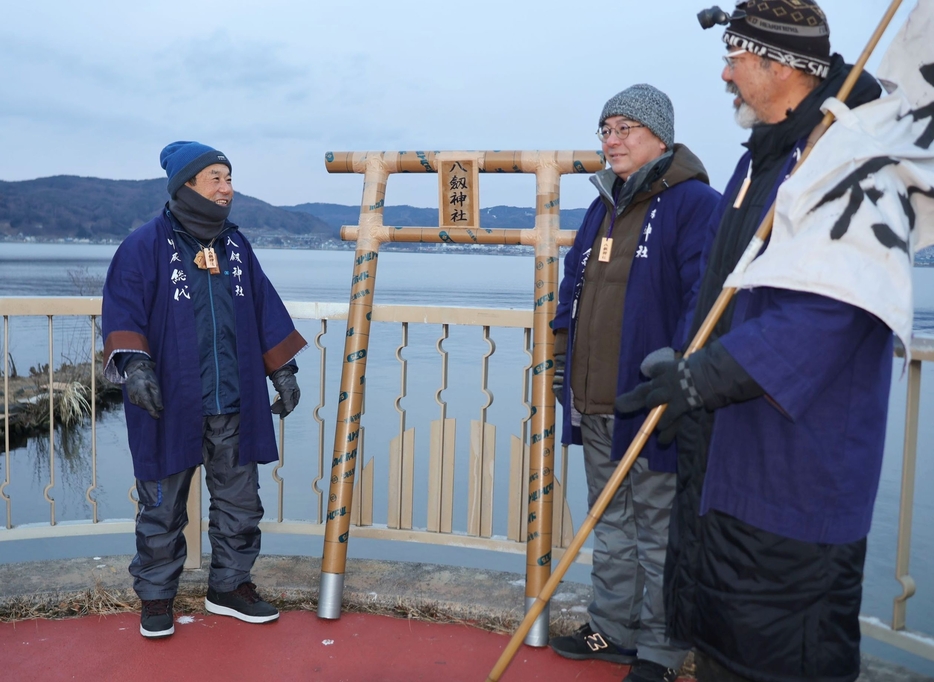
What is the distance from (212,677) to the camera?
2.54 metres

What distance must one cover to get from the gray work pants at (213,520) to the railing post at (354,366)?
0.30 metres

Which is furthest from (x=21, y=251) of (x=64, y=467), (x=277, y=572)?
(x=277, y=572)

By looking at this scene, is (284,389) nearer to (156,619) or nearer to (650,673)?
(156,619)

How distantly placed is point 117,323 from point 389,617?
1.41 m

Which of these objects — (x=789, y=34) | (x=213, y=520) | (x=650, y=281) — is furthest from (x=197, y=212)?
(x=789, y=34)

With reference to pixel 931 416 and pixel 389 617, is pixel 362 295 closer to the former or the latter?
pixel 389 617

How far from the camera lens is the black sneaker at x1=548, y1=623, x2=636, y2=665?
2.66 meters

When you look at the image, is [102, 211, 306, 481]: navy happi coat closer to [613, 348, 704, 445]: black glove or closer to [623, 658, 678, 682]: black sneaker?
[623, 658, 678, 682]: black sneaker

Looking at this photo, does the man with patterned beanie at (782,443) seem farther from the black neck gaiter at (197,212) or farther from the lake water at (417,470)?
the black neck gaiter at (197,212)

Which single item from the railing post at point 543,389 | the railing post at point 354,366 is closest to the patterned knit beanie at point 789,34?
the railing post at point 543,389

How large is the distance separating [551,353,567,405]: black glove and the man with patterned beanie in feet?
3.56

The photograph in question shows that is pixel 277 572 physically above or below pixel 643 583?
below

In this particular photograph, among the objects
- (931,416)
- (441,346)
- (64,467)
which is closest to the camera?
(441,346)

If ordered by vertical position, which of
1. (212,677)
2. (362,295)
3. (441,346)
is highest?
(362,295)
